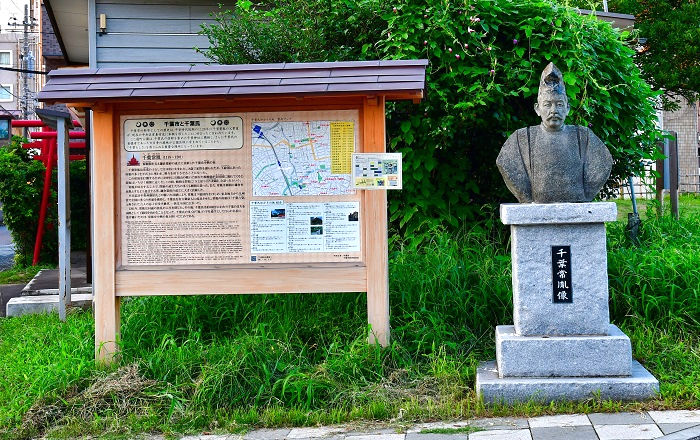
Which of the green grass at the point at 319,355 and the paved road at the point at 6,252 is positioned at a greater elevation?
the paved road at the point at 6,252

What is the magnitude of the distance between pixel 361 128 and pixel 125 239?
2.25 metres

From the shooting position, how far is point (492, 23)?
834cm

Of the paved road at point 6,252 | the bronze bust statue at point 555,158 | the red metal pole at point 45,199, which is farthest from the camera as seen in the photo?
the paved road at point 6,252

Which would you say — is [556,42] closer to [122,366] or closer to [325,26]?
[325,26]

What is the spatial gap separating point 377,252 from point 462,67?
2938 mm

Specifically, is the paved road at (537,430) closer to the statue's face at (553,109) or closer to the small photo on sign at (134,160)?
the statue's face at (553,109)

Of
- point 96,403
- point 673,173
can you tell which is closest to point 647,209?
point 673,173

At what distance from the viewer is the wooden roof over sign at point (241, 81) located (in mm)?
5875

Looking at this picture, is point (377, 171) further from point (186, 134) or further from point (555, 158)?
point (186, 134)

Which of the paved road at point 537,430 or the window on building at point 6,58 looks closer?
the paved road at point 537,430

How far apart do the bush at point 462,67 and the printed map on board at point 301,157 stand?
83.0 inches

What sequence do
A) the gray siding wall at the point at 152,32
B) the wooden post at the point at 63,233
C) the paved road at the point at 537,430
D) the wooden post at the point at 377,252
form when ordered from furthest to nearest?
the gray siding wall at the point at 152,32
the wooden post at the point at 63,233
the wooden post at the point at 377,252
the paved road at the point at 537,430

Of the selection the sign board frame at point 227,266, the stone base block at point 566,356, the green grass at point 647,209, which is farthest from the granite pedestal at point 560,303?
the green grass at point 647,209

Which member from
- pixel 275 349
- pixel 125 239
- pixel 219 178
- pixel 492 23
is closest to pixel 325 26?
pixel 492 23
